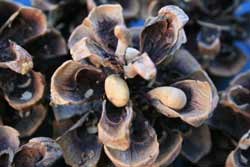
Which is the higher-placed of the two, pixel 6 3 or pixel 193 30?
pixel 6 3

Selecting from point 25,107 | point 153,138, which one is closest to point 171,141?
point 153,138

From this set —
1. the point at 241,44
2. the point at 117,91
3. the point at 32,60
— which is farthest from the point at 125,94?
the point at 241,44

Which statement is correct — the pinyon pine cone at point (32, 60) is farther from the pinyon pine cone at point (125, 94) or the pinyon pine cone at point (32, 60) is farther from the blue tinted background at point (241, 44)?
the blue tinted background at point (241, 44)

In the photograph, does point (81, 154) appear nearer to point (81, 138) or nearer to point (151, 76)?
point (81, 138)

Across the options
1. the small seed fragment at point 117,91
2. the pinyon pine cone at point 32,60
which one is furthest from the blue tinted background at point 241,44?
the small seed fragment at point 117,91

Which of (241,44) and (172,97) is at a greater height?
(172,97)

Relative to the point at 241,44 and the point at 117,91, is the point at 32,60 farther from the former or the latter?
the point at 241,44
